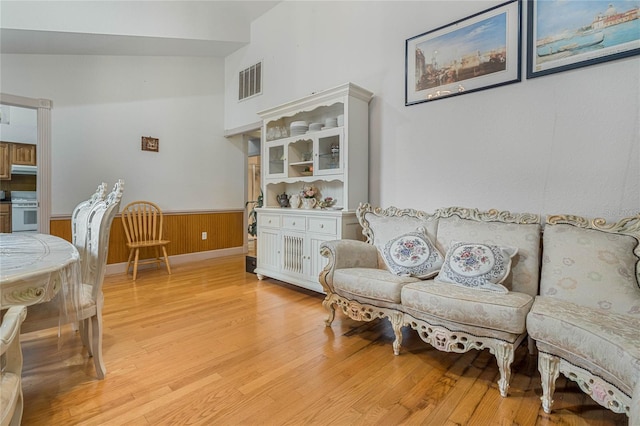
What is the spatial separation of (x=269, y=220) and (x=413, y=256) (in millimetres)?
1865

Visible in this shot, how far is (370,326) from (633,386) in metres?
1.49

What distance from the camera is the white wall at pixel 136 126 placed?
3.54m

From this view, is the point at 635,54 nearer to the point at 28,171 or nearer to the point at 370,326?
the point at 370,326

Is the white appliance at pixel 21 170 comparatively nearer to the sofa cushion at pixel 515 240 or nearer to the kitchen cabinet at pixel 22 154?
the kitchen cabinet at pixel 22 154

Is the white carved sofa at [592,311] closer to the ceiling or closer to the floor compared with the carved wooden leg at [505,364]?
closer to the ceiling

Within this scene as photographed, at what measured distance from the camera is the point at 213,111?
4.82 meters

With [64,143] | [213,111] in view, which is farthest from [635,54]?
[64,143]

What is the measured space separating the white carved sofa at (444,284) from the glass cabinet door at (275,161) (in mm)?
1392

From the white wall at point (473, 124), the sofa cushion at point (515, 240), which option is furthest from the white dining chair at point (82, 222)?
the sofa cushion at point (515, 240)

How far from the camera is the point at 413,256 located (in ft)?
7.06

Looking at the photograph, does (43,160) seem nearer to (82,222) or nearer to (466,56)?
(82,222)

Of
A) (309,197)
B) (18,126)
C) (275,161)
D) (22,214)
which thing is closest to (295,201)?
(309,197)

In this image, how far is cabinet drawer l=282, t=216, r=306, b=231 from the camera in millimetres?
3129

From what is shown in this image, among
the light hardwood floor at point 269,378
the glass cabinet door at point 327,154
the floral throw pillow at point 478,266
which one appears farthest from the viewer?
the glass cabinet door at point 327,154
